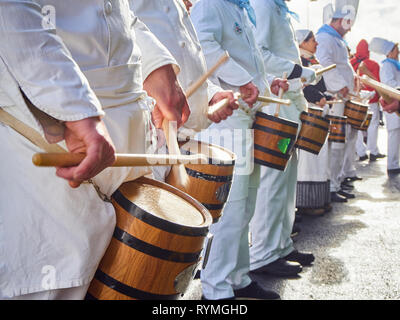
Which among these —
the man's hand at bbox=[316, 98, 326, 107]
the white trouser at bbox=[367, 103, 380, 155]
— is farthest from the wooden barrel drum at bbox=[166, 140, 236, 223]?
the white trouser at bbox=[367, 103, 380, 155]

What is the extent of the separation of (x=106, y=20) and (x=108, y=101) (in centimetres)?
23

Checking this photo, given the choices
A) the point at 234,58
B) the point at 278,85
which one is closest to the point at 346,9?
the point at 278,85

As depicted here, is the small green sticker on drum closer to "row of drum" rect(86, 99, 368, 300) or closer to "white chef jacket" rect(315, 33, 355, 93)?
"row of drum" rect(86, 99, 368, 300)

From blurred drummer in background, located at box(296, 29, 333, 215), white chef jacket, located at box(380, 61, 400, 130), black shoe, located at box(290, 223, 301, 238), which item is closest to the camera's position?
black shoe, located at box(290, 223, 301, 238)

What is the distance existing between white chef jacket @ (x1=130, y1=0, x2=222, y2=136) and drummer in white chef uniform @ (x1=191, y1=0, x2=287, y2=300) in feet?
2.34

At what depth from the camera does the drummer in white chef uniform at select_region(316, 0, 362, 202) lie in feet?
21.7

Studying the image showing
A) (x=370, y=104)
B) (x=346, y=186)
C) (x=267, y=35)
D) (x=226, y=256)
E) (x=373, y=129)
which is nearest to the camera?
(x=226, y=256)

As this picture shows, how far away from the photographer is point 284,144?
3.32m

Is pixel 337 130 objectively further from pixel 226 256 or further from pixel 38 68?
pixel 38 68

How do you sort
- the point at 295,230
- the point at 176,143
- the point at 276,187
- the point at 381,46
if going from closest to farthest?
the point at 176,143
the point at 276,187
the point at 295,230
the point at 381,46

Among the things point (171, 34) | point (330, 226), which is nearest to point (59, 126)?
point (171, 34)

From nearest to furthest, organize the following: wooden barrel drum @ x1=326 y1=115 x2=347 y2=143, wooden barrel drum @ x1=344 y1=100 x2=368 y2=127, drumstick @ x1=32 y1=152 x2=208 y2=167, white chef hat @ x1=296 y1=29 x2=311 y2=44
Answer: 1. drumstick @ x1=32 y1=152 x2=208 y2=167
2. wooden barrel drum @ x1=326 y1=115 x2=347 y2=143
3. white chef hat @ x1=296 y1=29 x2=311 y2=44
4. wooden barrel drum @ x1=344 y1=100 x2=368 y2=127

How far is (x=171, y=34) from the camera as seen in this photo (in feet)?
7.46

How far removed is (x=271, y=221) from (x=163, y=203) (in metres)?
2.62
